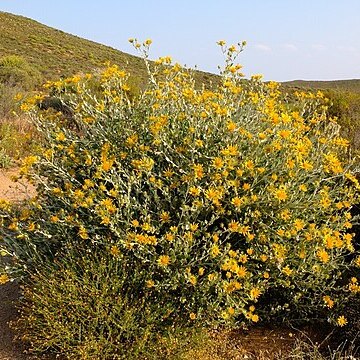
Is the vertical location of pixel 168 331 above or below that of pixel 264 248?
below

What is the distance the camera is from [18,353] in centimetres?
373

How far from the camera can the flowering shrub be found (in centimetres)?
339

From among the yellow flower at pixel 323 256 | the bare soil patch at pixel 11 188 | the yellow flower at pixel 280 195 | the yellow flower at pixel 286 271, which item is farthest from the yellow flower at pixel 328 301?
the bare soil patch at pixel 11 188

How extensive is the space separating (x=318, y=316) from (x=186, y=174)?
154cm

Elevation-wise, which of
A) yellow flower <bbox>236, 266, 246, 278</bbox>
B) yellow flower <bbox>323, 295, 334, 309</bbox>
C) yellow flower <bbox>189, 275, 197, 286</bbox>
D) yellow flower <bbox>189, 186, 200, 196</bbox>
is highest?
yellow flower <bbox>189, 186, 200, 196</bbox>

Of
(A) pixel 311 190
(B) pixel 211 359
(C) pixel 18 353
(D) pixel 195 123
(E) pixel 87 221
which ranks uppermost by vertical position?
(D) pixel 195 123

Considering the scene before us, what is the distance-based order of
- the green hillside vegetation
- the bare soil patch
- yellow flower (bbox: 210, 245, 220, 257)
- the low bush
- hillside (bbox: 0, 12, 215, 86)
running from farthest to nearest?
hillside (bbox: 0, 12, 215, 86)
the green hillside vegetation
the low bush
the bare soil patch
yellow flower (bbox: 210, 245, 220, 257)

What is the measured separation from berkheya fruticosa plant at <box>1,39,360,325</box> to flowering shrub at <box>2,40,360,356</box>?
0.04 ft

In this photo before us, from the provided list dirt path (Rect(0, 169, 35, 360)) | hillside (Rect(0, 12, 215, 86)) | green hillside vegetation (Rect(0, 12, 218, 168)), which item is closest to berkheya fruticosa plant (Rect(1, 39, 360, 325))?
dirt path (Rect(0, 169, 35, 360))

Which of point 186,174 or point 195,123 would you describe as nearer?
point 186,174

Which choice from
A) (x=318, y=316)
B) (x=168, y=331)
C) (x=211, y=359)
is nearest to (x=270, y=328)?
(x=318, y=316)

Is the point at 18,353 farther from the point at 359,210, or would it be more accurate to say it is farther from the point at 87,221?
the point at 359,210

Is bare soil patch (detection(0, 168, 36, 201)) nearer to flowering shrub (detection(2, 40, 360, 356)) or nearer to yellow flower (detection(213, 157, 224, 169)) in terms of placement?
flowering shrub (detection(2, 40, 360, 356))

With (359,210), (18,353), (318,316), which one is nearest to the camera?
(18,353)
